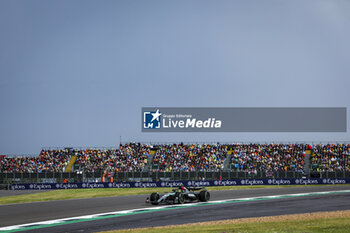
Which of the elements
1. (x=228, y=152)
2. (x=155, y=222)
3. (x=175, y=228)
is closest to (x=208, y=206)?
(x=155, y=222)

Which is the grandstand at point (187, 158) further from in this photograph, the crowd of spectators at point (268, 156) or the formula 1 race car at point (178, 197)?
the formula 1 race car at point (178, 197)

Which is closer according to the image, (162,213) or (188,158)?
(162,213)

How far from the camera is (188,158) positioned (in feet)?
157

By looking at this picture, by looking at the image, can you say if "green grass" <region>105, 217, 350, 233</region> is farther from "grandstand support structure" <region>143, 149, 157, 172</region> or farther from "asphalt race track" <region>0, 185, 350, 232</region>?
"grandstand support structure" <region>143, 149, 157, 172</region>

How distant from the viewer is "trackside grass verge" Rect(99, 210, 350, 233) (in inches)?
482

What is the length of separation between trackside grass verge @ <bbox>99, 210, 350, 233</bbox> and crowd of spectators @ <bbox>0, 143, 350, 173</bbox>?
92.6 feet

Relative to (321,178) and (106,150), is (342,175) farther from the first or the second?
(106,150)

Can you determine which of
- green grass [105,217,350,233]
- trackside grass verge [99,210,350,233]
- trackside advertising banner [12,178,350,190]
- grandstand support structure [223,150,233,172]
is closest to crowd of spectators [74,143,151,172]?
grandstand support structure [223,150,233,172]

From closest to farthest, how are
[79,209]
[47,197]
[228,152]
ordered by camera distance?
[79,209] < [47,197] < [228,152]

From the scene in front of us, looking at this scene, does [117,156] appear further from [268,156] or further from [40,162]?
[268,156]

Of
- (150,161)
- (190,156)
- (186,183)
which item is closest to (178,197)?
(186,183)

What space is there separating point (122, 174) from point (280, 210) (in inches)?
852

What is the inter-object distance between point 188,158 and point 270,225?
1368 inches

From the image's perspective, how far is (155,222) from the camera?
1553 cm
